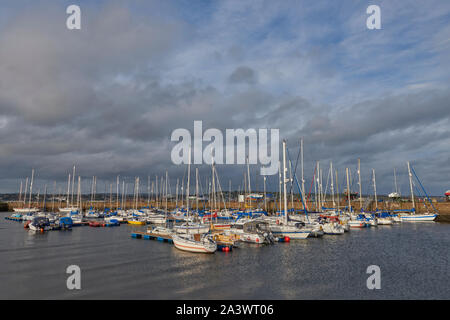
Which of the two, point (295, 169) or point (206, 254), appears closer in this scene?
point (206, 254)

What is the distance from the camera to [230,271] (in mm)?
30094

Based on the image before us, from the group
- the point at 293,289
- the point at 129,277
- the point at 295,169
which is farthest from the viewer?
the point at 295,169

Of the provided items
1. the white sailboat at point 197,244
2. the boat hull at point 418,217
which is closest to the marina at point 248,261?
Result: the white sailboat at point 197,244

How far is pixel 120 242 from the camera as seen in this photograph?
5109cm

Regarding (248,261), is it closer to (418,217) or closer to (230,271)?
(230,271)

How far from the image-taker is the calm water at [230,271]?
23438mm

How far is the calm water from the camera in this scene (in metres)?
23.4

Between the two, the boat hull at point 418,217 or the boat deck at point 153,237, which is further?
the boat hull at point 418,217

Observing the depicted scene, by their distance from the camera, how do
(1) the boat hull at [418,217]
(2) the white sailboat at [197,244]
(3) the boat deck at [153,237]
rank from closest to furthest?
1. (2) the white sailboat at [197,244]
2. (3) the boat deck at [153,237]
3. (1) the boat hull at [418,217]

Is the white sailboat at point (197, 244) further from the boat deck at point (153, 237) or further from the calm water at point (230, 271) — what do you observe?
the boat deck at point (153, 237)
